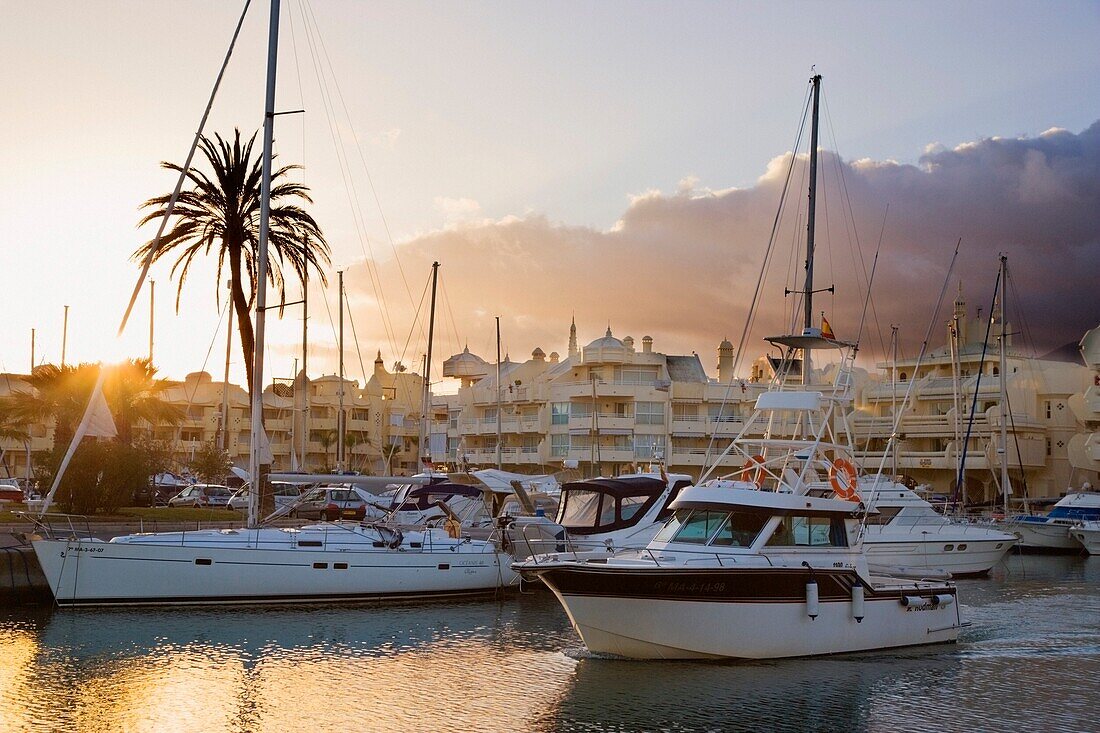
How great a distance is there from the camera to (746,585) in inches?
882

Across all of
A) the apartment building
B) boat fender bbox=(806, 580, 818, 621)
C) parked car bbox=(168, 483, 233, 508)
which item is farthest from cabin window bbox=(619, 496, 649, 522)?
the apartment building

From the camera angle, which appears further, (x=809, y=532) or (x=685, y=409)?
(x=685, y=409)

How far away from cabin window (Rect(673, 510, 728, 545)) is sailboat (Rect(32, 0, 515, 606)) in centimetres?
1128

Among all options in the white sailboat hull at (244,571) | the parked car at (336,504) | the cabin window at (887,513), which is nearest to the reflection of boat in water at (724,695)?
the white sailboat hull at (244,571)

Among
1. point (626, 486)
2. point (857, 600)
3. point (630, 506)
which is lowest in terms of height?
point (857, 600)

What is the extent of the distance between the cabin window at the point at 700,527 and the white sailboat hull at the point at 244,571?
37.0 ft

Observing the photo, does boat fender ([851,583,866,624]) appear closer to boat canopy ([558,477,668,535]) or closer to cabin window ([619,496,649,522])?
boat canopy ([558,477,668,535])

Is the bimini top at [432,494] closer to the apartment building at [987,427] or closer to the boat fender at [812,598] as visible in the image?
the boat fender at [812,598]

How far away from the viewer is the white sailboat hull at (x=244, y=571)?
28.9m

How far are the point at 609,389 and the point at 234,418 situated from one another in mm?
50195

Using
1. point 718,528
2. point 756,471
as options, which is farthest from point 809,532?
point 756,471

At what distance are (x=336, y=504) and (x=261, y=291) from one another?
23.6m

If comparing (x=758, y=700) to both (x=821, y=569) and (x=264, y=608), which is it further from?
(x=264, y=608)

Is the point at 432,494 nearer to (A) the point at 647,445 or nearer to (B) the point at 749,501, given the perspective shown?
(B) the point at 749,501
